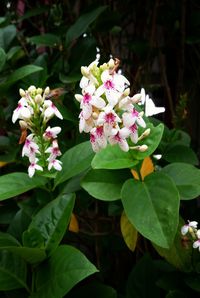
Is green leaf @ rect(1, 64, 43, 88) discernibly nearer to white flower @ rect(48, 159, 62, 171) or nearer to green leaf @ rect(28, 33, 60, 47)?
green leaf @ rect(28, 33, 60, 47)

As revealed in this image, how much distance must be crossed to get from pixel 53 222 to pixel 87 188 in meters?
0.09

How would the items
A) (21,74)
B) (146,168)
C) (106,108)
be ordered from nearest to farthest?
1. (106,108)
2. (146,168)
3. (21,74)

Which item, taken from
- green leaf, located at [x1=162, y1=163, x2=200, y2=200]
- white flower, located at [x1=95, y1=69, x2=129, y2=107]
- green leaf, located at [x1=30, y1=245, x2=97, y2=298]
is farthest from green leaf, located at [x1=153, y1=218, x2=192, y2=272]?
white flower, located at [x1=95, y1=69, x2=129, y2=107]

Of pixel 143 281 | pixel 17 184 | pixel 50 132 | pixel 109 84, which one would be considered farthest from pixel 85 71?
pixel 143 281

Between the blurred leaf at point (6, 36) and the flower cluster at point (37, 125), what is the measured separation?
48 cm

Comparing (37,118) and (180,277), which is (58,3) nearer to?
(37,118)

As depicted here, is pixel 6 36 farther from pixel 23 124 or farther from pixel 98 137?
pixel 98 137

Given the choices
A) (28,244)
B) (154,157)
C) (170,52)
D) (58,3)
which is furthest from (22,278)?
(170,52)

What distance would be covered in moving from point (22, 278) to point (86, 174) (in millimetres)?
212

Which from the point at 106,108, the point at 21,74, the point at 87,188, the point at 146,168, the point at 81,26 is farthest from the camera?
the point at 81,26

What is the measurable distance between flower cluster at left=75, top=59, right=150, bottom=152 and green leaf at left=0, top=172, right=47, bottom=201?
0.17m

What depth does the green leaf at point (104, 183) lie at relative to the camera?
71cm

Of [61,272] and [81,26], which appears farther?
[81,26]

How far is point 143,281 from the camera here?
2.91 ft
